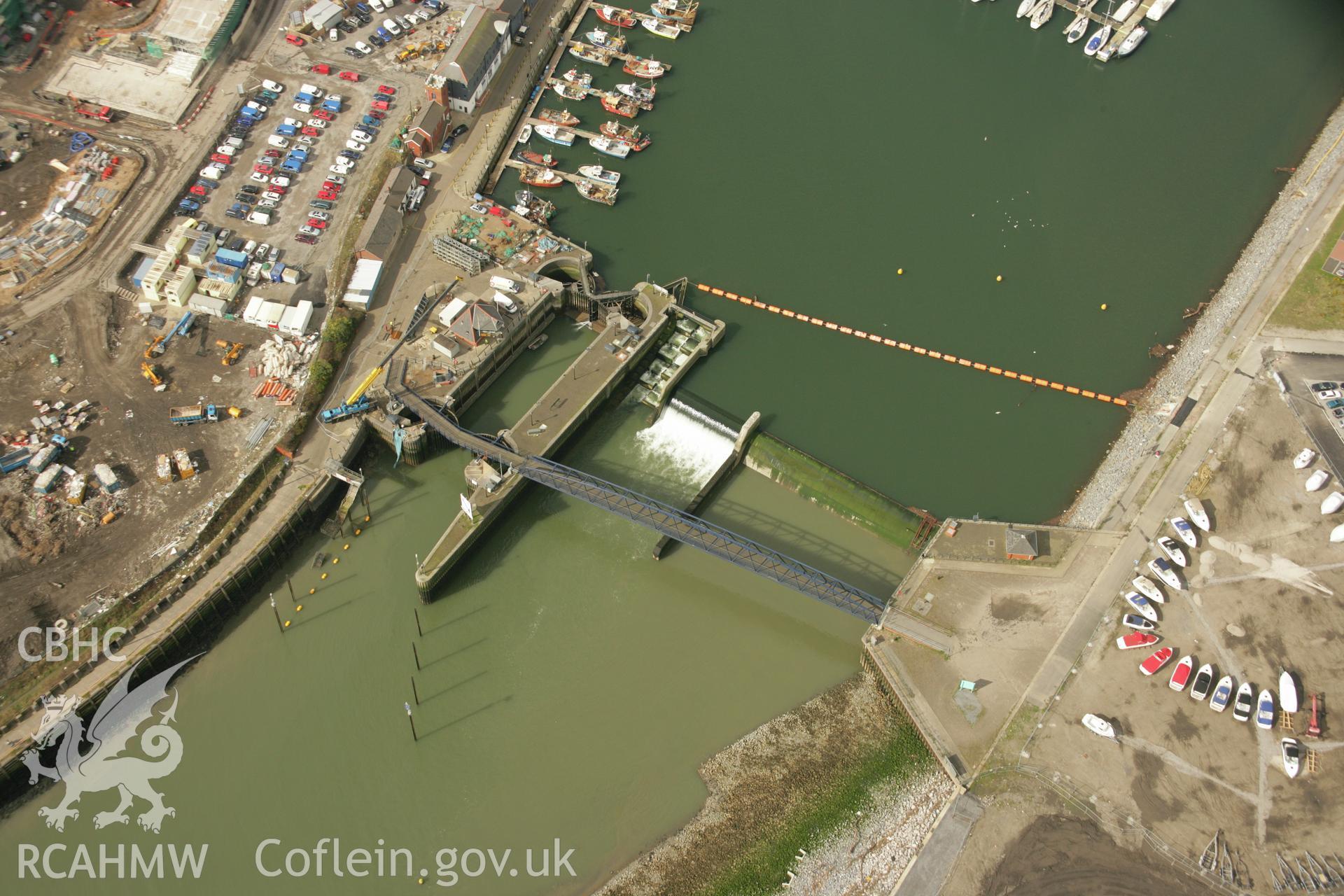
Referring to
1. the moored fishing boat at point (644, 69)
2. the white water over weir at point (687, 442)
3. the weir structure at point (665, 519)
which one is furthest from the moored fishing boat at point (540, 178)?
the weir structure at point (665, 519)

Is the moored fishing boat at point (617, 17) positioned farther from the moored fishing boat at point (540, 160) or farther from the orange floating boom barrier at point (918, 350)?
the orange floating boom barrier at point (918, 350)

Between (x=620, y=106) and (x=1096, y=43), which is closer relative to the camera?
(x=620, y=106)

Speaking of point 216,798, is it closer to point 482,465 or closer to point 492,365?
point 482,465

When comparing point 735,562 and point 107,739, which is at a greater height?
point 735,562

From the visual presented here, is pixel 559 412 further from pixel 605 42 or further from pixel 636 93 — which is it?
pixel 605 42

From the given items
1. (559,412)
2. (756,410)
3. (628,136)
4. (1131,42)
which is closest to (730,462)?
(756,410)

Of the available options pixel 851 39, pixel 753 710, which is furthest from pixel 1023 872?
pixel 851 39

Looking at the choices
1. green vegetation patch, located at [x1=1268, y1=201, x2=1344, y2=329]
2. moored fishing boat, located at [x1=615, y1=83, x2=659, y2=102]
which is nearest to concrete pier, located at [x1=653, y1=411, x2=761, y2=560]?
moored fishing boat, located at [x1=615, y1=83, x2=659, y2=102]
